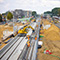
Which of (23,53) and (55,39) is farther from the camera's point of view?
(55,39)

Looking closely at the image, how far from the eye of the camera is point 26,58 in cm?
1036

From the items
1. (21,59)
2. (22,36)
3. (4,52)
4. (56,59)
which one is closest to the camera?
(21,59)

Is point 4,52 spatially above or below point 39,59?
above

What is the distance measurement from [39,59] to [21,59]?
117 inches

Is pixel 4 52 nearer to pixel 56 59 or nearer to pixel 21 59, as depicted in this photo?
pixel 21 59

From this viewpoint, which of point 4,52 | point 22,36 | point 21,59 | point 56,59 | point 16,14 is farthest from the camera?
point 16,14

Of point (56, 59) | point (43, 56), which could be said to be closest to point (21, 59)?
point (43, 56)

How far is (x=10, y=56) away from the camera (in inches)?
427

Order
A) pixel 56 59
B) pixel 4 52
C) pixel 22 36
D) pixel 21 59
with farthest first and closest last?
pixel 22 36, pixel 4 52, pixel 56 59, pixel 21 59

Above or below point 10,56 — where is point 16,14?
above

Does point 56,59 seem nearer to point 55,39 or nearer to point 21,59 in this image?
point 21,59

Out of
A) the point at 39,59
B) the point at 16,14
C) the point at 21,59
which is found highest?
the point at 16,14

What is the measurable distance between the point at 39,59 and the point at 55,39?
33.7ft

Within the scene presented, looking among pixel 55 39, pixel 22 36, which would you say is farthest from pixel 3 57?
pixel 55 39
